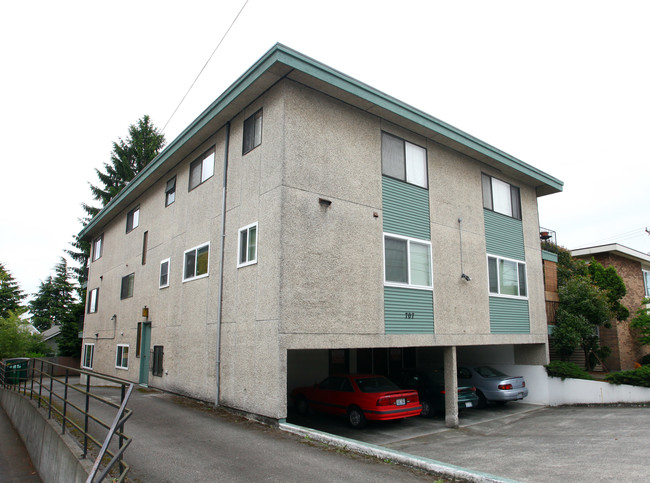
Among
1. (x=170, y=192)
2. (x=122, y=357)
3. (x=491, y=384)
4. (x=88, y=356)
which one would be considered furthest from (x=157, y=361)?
(x=88, y=356)

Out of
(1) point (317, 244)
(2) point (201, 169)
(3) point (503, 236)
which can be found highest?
(2) point (201, 169)

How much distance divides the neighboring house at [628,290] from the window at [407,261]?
14.4 meters

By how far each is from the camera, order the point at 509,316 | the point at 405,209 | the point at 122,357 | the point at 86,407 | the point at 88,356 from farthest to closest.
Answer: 1. the point at 88,356
2. the point at 122,357
3. the point at 509,316
4. the point at 405,209
5. the point at 86,407

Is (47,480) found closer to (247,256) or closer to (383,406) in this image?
(247,256)

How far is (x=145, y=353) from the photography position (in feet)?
53.7

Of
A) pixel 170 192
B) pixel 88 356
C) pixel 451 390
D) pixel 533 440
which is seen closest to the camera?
pixel 533 440

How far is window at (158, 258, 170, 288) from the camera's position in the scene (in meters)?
15.4

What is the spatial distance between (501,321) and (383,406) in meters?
5.93

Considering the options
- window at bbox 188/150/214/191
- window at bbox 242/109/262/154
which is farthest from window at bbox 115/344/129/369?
window at bbox 242/109/262/154

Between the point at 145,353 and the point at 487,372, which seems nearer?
the point at 487,372

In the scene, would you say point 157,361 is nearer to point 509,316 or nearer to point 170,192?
point 170,192

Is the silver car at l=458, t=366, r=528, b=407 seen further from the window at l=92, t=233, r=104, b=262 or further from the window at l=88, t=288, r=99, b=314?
the window at l=92, t=233, r=104, b=262

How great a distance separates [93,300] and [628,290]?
1099 inches

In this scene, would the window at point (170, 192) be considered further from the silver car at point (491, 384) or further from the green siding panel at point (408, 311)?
the silver car at point (491, 384)
